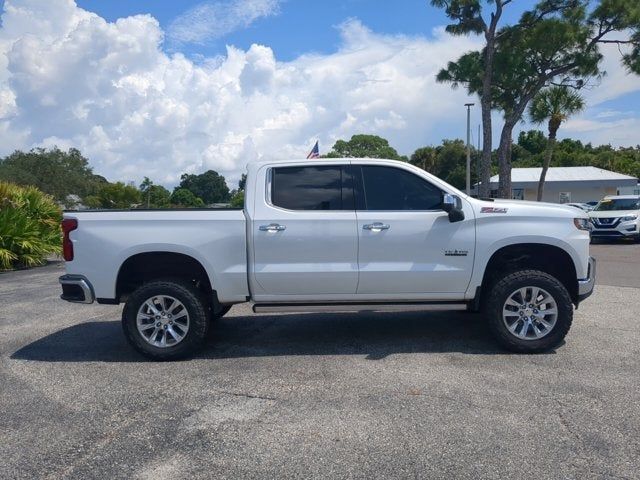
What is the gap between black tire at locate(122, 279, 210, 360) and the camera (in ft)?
20.3

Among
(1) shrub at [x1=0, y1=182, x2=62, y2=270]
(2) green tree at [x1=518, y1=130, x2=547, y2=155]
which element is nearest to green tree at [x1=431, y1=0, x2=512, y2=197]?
(1) shrub at [x1=0, y1=182, x2=62, y2=270]

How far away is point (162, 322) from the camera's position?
623 centimetres

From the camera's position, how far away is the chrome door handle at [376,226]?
6141 millimetres

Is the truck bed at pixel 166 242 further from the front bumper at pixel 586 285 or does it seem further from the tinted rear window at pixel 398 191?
the front bumper at pixel 586 285

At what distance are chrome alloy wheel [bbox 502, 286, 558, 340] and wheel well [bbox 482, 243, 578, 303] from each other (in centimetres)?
36

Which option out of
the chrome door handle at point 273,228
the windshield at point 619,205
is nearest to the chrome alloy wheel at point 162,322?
the chrome door handle at point 273,228

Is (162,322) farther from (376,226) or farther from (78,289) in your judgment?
(376,226)

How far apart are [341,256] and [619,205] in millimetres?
18262

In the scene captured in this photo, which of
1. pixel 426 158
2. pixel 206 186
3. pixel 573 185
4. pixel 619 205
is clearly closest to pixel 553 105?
pixel 619 205

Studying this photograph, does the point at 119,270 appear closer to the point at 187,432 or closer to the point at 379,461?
the point at 187,432

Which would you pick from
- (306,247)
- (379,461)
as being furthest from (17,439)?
(306,247)

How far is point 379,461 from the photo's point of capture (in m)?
3.88

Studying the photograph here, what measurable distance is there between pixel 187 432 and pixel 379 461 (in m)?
1.45

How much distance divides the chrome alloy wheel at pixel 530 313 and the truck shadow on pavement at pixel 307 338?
0.36 m
